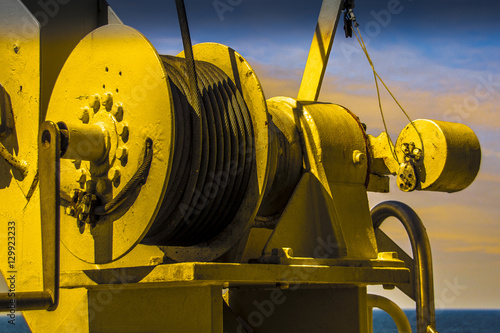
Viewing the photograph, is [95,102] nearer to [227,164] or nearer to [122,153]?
[122,153]

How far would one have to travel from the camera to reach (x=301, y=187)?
4.02m

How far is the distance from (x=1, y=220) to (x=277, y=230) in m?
1.55

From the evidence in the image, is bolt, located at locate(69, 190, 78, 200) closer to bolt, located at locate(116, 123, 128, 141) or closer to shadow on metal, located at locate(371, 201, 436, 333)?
bolt, located at locate(116, 123, 128, 141)

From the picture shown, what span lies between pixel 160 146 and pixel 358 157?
4.55ft

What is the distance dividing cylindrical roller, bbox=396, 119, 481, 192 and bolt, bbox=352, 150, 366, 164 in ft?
1.00

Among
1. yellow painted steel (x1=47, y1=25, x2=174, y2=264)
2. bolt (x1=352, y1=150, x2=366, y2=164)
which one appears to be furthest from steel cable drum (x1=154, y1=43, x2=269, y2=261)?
bolt (x1=352, y1=150, x2=366, y2=164)

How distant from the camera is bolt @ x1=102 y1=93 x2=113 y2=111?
139 inches

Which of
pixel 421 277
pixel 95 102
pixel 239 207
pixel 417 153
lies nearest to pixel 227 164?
pixel 239 207

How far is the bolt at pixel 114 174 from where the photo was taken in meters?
3.42

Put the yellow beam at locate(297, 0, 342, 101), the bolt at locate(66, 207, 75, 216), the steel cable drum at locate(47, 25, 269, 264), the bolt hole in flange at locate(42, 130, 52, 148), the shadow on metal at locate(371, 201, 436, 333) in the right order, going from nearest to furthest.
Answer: the bolt hole in flange at locate(42, 130, 52, 148) < the steel cable drum at locate(47, 25, 269, 264) < the bolt at locate(66, 207, 75, 216) < the shadow on metal at locate(371, 201, 436, 333) < the yellow beam at locate(297, 0, 342, 101)

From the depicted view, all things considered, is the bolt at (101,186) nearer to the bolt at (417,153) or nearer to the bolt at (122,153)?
the bolt at (122,153)

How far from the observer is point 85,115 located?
3588 millimetres

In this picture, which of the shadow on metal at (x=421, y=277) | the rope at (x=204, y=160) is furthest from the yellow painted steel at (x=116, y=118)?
the shadow on metal at (x=421, y=277)

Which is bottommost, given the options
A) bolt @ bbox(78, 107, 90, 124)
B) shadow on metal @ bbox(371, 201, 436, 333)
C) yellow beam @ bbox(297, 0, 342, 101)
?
shadow on metal @ bbox(371, 201, 436, 333)
